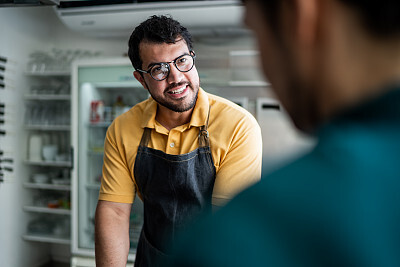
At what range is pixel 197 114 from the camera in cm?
145

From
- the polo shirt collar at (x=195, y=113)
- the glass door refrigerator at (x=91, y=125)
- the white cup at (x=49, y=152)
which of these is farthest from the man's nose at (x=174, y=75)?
the white cup at (x=49, y=152)

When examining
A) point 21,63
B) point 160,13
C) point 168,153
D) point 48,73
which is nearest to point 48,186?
point 48,73

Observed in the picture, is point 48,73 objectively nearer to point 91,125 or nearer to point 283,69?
point 91,125

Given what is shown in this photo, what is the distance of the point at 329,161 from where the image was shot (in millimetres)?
321

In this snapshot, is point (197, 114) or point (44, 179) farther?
point (44, 179)

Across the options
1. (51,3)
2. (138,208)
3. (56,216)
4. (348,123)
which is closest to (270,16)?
(348,123)

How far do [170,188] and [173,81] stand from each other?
1.37ft

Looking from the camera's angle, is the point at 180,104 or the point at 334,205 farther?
the point at 180,104

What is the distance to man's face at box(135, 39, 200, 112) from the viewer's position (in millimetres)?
1398

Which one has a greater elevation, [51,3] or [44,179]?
[51,3]

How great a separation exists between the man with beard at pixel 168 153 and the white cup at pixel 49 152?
246cm

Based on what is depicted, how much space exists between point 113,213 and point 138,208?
7.08 feet

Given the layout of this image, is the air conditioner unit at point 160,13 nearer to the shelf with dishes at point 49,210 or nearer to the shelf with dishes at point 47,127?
the shelf with dishes at point 47,127

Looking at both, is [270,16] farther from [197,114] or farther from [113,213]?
[113,213]
